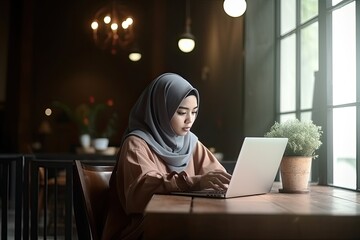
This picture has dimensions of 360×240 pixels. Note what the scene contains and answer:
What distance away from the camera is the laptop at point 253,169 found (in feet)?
5.26

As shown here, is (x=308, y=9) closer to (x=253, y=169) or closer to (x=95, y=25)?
(x=253, y=169)

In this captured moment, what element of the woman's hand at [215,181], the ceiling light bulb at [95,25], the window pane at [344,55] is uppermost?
the ceiling light bulb at [95,25]

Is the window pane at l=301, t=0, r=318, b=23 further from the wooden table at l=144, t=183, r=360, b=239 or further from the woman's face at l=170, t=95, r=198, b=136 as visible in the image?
the wooden table at l=144, t=183, r=360, b=239

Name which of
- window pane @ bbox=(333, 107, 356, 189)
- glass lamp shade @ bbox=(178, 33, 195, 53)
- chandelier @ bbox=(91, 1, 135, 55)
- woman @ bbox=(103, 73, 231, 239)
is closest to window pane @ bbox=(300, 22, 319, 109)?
window pane @ bbox=(333, 107, 356, 189)

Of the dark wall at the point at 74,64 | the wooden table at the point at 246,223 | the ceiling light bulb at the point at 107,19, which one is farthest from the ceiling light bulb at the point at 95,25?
the wooden table at the point at 246,223

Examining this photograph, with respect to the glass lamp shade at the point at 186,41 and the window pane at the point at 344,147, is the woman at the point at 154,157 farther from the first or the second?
the glass lamp shade at the point at 186,41

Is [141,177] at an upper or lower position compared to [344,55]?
lower

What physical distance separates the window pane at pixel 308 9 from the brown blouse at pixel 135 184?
1594mm

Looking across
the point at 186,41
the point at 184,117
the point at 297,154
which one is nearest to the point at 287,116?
the point at 297,154

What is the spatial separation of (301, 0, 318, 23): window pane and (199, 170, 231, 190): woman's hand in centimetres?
164

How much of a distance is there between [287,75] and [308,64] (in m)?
0.52

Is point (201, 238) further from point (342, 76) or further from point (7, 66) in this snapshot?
point (7, 66)

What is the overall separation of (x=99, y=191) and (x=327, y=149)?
1.30 meters

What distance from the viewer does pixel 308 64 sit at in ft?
11.2
